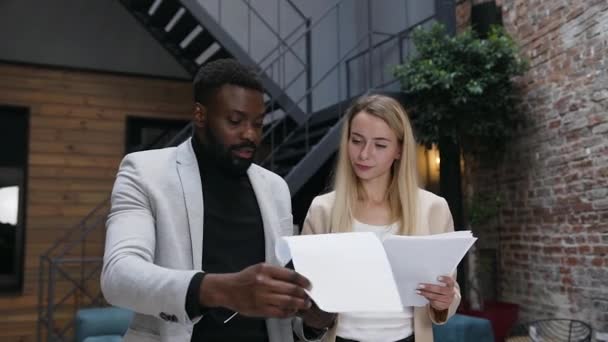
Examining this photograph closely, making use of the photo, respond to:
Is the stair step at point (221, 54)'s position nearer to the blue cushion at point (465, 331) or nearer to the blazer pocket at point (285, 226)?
the blue cushion at point (465, 331)

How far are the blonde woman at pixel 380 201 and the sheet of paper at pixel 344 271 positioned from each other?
Result: 522 millimetres

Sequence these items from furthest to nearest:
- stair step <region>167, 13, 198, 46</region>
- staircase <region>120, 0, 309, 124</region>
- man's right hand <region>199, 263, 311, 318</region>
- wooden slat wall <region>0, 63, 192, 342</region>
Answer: wooden slat wall <region>0, 63, 192, 342</region>
stair step <region>167, 13, 198, 46</region>
staircase <region>120, 0, 309, 124</region>
man's right hand <region>199, 263, 311, 318</region>

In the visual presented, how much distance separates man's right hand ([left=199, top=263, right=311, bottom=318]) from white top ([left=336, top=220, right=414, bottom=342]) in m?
0.69

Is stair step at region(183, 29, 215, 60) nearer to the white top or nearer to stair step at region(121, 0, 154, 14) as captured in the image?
stair step at region(121, 0, 154, 14)

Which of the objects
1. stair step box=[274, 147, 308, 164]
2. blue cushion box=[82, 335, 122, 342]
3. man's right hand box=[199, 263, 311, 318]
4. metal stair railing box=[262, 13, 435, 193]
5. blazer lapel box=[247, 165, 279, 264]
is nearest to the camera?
man's right hand box=[199, 263, 311, 318]

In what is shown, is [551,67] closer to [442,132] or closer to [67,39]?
[442,132]

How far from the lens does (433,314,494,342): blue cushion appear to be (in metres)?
3.05

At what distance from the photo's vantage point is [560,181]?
419 centimetres

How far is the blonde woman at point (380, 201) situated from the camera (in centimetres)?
139

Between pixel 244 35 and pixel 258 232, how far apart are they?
213 inches

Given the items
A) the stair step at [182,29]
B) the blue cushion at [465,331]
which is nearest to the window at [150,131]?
the stair step at [182,29]

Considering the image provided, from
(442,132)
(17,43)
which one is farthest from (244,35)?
(442,132)


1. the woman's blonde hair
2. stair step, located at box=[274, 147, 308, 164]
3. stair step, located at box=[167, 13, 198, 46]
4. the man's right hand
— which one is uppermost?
stair step, located at box=[167, 13, 198, 46]

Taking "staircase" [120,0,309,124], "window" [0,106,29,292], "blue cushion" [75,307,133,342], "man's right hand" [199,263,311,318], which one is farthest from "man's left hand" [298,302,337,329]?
"window" [0,106,29,292]
